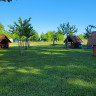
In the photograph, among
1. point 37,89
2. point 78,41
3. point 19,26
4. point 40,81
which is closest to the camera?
point 37,89

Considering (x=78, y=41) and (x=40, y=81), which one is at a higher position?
(x=78, y=41)

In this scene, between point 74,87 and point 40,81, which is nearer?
point 74,87

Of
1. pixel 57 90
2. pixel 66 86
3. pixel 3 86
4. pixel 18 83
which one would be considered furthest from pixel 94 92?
pixel 3 86

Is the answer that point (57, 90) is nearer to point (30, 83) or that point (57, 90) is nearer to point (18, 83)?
point (30, 83)

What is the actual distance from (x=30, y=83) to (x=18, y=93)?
1.00 meters

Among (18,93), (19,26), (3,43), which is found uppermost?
(19,26)

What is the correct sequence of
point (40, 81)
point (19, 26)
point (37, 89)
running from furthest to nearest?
point (19, 26)
point (40, 81)
point (37, 89)

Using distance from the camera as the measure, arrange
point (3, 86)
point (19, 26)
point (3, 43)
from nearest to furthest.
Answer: point (3, 86) < point (19, 26) < point (3, 43)

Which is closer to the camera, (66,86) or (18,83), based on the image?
(66,86)

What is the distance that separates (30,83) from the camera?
5090 millimetres

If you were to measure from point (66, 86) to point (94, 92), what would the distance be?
46.0 inches

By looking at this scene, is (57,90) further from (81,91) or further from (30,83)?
(30,83)

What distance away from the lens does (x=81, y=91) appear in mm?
4211

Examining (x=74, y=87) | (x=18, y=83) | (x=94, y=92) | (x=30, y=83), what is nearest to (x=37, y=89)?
(x=30, y=83)
